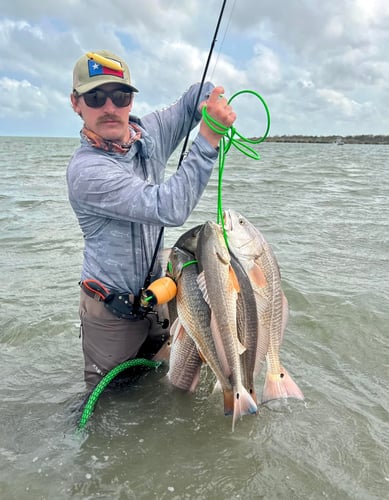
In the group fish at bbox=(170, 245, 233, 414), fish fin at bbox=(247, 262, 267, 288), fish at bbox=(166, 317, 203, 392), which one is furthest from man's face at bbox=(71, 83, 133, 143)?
fish at bbox=(166, 317, 203, 392)

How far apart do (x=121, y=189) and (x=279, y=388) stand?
1.77m

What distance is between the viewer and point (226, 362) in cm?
326

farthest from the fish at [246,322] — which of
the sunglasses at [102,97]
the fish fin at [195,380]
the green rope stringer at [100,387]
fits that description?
the sunglasses at [102,97]

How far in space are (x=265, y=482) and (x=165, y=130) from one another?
9.59 ft

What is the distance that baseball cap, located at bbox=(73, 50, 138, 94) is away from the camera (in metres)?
3.20

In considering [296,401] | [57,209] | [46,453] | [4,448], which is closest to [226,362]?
[296,401]

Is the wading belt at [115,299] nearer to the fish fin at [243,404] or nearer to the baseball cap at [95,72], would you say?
the fish fin at [243,404]

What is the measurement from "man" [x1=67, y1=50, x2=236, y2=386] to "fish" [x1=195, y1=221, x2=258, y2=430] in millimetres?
342

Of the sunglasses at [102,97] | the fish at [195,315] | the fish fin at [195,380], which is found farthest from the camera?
the fish fin at [195,380]

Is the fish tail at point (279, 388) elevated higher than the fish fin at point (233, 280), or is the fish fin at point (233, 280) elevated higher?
the fish fin at point (233, 280)

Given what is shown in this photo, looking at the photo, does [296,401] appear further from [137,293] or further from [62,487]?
[62,487]

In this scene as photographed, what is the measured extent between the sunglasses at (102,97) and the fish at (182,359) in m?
1.69

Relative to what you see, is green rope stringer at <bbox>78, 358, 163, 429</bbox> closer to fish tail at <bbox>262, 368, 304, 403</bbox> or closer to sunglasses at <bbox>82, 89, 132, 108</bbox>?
fish tail at <bbox>262, 368, 304, 403</bbox>

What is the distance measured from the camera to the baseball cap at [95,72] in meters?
3.20
